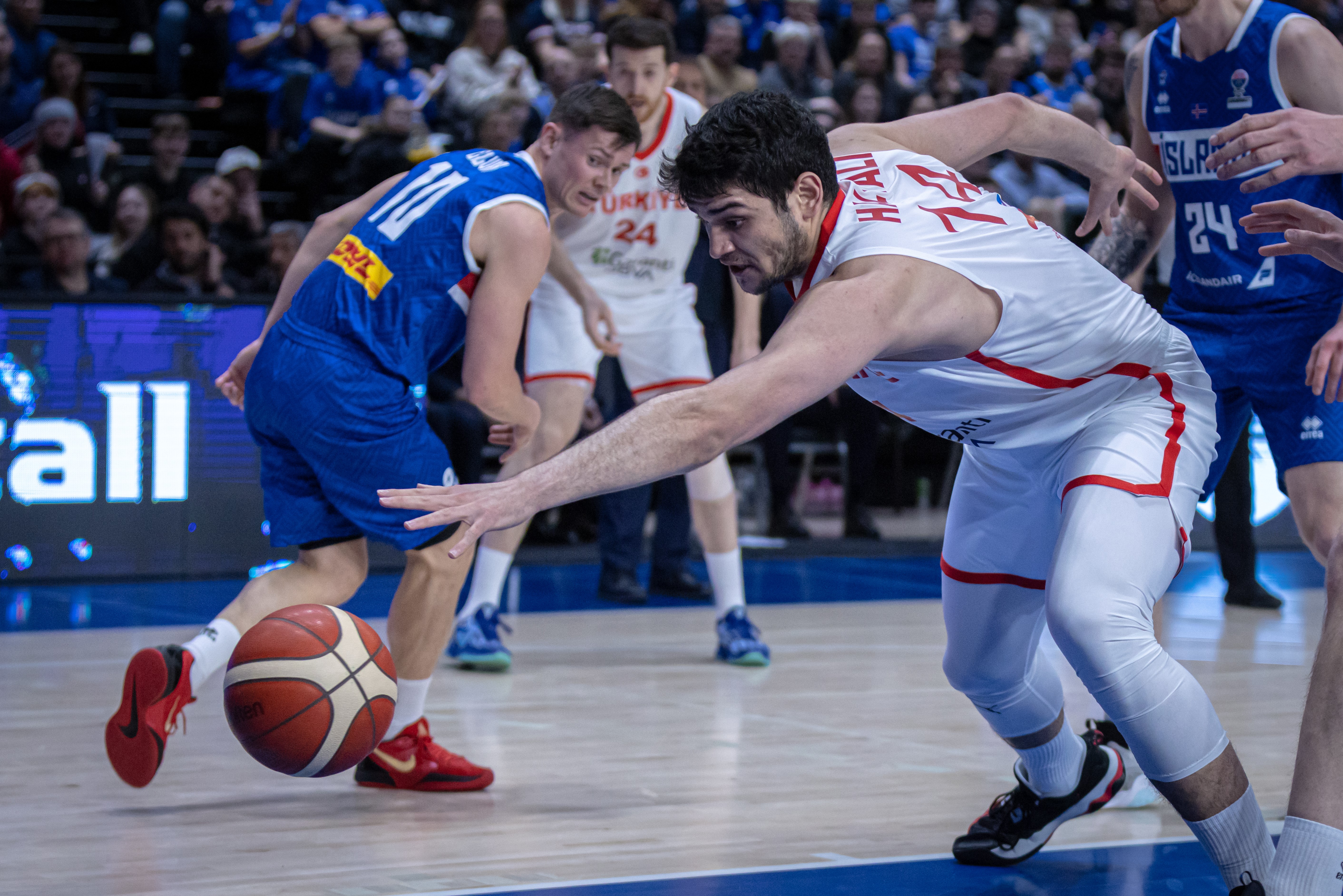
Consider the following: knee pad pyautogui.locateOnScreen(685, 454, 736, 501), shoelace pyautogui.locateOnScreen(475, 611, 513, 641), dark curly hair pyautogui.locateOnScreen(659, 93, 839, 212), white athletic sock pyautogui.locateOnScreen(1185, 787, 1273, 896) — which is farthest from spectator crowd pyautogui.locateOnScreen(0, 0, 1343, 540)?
white athletic sock pyautogui.locateOnScreen(1185, 787, 1273, 896)

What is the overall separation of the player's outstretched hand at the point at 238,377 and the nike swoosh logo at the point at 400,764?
1.06 metres

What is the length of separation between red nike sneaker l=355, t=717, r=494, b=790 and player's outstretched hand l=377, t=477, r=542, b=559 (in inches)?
68.1

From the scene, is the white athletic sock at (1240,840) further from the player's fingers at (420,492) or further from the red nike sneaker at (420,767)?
the red nike sneaker at (420,767)

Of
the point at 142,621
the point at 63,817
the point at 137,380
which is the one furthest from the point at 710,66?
the point at 63,817

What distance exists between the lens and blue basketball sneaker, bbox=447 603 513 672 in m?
5.32

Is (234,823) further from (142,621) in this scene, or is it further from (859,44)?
(859,44)

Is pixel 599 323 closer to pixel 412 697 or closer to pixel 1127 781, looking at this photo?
pixel 412 697

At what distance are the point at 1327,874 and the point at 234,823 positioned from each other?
2334 mm

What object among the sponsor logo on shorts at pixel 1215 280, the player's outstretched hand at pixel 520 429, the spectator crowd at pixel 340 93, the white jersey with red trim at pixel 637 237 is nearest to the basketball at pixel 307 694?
the player's outstretched hand at pixel 520 429

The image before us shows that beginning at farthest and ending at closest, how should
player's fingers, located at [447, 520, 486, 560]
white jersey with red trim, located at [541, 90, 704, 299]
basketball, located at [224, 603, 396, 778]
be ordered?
white jersey with red trim, located at [541, 90, 704, 299] < basketball, located at [224, 603, 396, 778] < player's fingers, located at [447, 520, 486, 560]

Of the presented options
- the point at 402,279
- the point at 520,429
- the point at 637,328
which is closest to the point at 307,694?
the point at 520,429

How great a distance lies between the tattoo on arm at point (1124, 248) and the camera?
3.82 meters

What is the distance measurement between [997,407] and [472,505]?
1.14m

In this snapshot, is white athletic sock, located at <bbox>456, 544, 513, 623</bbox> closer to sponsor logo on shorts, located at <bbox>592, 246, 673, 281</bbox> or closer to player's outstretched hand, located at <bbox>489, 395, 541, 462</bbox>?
sponsor logo on shorts, located at <bbox>592, 246, 673, 281</bbox>
